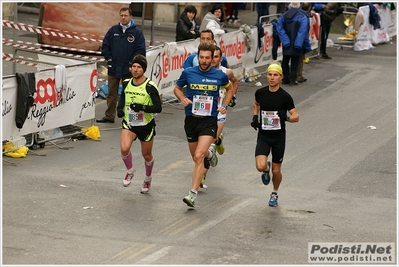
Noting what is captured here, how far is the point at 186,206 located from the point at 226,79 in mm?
1705

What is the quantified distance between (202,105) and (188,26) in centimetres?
875

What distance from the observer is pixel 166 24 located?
101 feet

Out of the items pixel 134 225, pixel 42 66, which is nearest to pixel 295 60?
pixel 42 66

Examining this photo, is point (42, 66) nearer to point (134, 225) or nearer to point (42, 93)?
point (42, 93)

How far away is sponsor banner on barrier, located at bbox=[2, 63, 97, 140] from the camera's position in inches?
537

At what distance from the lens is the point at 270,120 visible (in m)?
11.2

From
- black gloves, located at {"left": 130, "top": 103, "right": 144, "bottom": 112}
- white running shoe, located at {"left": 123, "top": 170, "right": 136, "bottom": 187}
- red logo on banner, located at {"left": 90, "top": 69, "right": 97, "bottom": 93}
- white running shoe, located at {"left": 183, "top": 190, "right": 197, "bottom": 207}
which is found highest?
black gloves, located at {"left": 130, "top": 103, "right": 144, "bottom": 112}

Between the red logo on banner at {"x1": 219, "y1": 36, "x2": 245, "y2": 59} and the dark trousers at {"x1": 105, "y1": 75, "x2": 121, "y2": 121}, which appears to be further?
the red logo on banner at {"x1": 219, "y1": 36, "x2": 245, "y2": 59}

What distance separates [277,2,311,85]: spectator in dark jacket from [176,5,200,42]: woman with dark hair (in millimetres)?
2724

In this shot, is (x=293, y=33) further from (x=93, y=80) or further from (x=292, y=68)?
(x=93, y=80)

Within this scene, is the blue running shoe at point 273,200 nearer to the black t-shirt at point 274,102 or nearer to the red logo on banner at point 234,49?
the black t-shirt at point 274,102

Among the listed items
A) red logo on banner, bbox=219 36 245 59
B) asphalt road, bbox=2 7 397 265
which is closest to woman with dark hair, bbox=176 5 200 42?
red logo on banner, bbox=219 36 245 59
